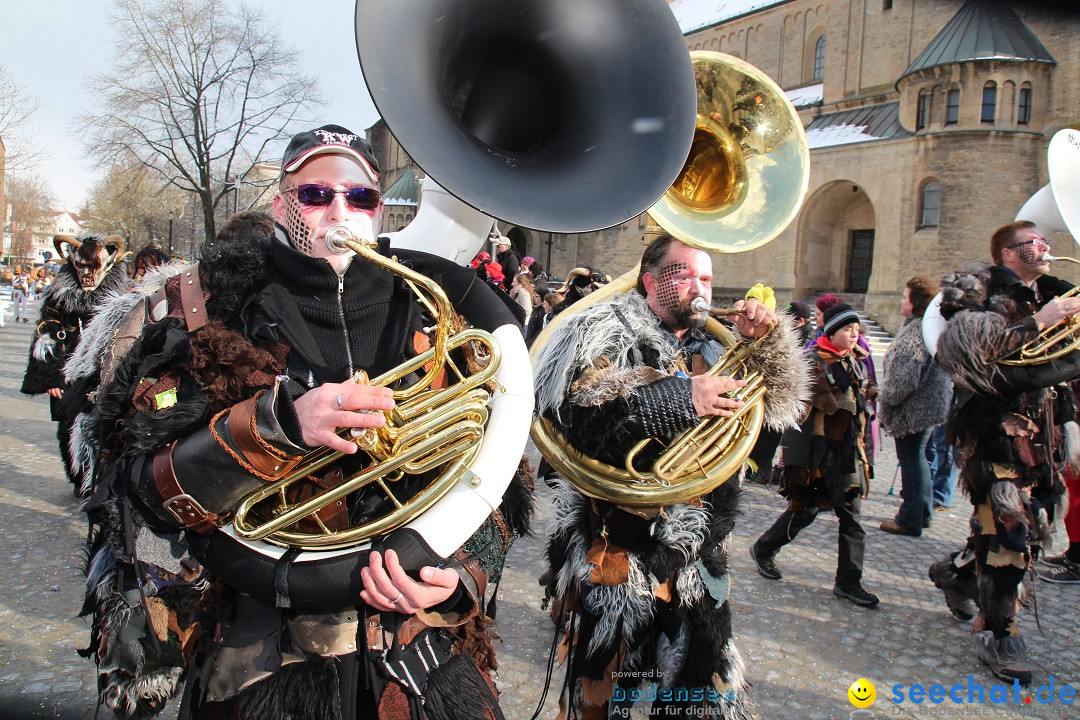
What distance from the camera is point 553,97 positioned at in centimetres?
A: 225

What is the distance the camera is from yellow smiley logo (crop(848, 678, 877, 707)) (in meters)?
3.22

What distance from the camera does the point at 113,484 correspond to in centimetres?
164

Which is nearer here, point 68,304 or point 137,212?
point 68,304

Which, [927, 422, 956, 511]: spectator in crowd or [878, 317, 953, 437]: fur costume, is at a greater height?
[878, 317, 953, 437]: fur costume

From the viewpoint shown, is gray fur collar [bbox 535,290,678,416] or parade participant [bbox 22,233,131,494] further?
parade participant [bbox 22,233,131,494]

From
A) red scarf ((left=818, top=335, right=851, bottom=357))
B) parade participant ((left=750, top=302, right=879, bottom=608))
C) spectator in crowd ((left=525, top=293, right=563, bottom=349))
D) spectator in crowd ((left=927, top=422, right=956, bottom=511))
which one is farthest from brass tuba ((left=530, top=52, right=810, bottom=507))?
spectator in crowd ((left=525, top=293, right=563, bottom=349))

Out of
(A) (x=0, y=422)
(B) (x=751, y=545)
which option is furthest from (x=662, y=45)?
(A) (x=0, y=422)

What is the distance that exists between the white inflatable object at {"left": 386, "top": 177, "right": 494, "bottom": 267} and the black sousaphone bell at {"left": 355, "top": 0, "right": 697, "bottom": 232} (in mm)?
202

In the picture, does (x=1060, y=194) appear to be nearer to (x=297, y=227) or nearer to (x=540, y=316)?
(x=297, y=227)

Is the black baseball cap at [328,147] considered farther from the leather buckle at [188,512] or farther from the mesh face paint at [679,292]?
the mesh face paint at [679,292]

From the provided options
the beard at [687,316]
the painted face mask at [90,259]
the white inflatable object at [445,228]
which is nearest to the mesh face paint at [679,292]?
the beard at [687,316]

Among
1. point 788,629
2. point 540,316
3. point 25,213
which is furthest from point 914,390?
point 25,213

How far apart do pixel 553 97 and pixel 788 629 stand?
3207 millimetres

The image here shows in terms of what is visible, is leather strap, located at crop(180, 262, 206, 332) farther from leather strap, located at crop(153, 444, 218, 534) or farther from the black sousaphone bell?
the black sousaphone bell
